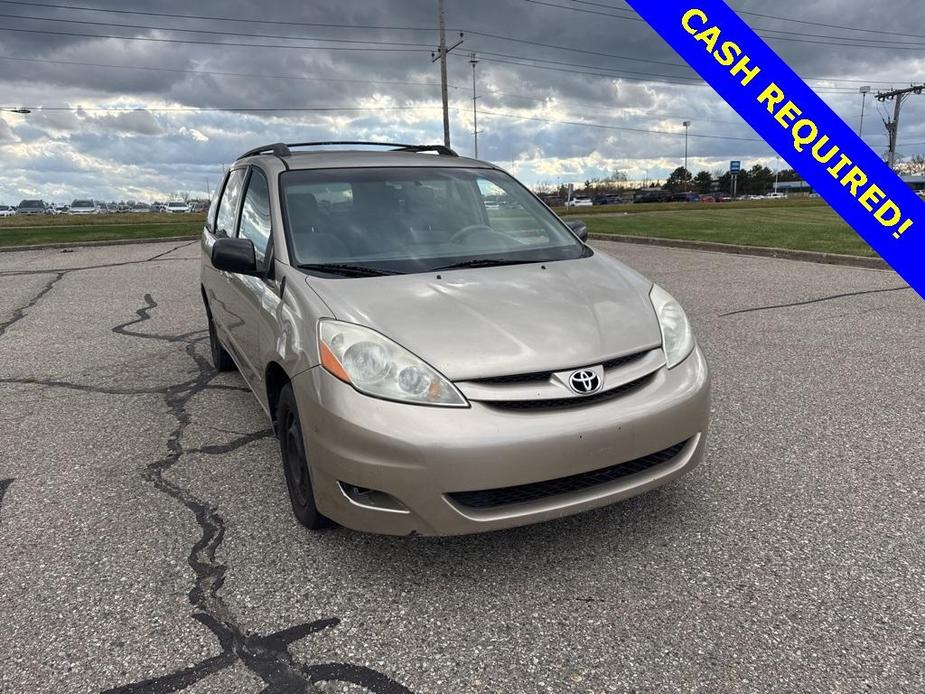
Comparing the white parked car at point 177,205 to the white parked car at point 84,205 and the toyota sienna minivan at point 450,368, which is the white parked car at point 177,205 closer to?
the white parked car at point 84,205

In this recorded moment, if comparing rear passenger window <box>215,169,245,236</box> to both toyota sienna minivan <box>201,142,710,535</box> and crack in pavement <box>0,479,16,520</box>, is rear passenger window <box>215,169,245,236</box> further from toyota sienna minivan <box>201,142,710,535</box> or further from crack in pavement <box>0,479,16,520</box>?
crack in pavement <box>0,479,16,520</box>

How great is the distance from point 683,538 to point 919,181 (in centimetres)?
13905

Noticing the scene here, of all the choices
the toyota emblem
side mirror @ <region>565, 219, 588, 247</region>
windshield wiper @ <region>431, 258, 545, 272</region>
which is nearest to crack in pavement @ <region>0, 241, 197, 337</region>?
windshield wiper @ <region>431, 258, 545, 272</region>

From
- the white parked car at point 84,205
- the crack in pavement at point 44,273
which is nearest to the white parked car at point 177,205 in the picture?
the white parked car at point 84,205

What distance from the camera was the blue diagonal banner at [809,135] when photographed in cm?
220

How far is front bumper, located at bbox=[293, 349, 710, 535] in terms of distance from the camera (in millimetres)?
2346

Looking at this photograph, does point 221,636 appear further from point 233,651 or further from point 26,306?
point 26,306

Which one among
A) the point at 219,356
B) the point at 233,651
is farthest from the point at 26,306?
the point at 233,651

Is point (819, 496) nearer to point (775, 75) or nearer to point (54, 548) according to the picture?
point (775, 75)

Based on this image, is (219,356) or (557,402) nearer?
(557,402)

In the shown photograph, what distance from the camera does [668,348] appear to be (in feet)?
9.36

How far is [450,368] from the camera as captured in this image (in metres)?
2.47

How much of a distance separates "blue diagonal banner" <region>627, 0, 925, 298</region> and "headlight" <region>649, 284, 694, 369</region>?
0.83m

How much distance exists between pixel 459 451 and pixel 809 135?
5.16 feet
